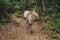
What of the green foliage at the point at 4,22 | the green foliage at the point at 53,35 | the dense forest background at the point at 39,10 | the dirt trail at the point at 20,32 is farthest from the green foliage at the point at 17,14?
the green foliage at the point at 53,35

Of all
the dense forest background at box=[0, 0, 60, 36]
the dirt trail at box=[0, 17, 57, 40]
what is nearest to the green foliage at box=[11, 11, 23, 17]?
the dense forest background at box=[0, 0, 60, 36]

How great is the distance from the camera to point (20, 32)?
1281 cm

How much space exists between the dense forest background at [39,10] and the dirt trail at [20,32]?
2.20ft

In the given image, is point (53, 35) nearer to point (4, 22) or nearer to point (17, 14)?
point (4, 22)

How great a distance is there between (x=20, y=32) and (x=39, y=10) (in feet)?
15.3

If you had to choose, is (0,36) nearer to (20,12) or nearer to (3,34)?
(3,34)

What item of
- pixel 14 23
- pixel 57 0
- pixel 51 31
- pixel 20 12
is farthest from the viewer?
pixel 20 12

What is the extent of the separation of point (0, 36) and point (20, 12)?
22.3 ft

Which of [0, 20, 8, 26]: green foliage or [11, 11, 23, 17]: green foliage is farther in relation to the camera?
[11, 11, 23, 17]: green foliage

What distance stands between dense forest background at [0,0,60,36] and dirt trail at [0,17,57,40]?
26.4 inches

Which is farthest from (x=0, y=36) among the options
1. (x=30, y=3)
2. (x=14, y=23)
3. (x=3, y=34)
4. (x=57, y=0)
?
(x=30, y=3)

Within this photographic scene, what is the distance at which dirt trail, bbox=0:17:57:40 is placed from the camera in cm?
1183

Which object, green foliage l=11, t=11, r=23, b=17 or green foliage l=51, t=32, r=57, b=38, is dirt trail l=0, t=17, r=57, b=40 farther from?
green foliage l=11, t=11, r=23, b=17

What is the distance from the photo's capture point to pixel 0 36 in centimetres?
1157
